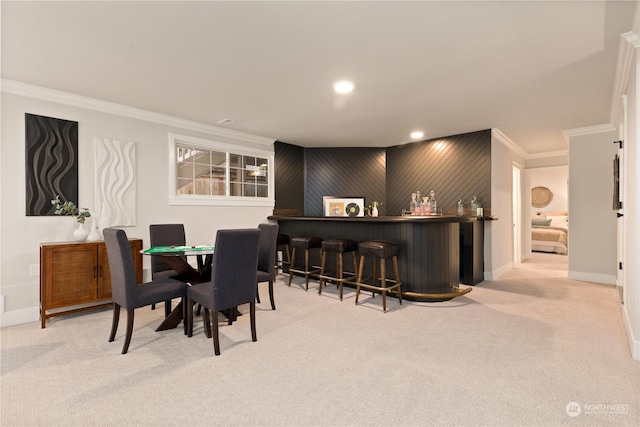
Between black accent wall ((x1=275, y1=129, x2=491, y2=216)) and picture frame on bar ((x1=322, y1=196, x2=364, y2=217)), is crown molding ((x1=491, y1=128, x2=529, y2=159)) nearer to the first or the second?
black accent wall ((x1=275, y1=129, x2=491, y2=216))

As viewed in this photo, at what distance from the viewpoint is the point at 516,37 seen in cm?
229

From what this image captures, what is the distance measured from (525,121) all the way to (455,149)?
1.07m

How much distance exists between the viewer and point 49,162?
3.32m

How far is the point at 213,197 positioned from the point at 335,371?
3418 mm

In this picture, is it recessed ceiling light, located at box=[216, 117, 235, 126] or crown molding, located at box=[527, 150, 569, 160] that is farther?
crown molding, located at box=[527, 150, 569, 160]

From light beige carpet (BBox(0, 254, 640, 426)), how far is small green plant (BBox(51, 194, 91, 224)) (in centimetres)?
107

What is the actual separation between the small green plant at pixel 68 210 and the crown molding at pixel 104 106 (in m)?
1.06

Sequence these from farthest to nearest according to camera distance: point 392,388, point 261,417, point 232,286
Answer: point 232,286 → point 392,388 → point 261,417

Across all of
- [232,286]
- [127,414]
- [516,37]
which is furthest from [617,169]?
[127,414]

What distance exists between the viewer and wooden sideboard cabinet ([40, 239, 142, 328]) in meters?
3.00

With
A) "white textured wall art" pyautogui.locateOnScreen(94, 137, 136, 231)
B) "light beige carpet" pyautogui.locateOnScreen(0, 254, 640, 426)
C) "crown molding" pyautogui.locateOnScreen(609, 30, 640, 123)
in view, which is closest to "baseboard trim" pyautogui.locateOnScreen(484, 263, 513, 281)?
"light beige carpet" pyautogui.locateOnScreen(0, 254, 640, 426)

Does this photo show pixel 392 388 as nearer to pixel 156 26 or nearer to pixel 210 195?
pixel 156 26

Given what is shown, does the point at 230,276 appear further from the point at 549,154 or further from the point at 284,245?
the point at 549,154

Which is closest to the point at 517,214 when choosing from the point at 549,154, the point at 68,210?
the point at 549,154
